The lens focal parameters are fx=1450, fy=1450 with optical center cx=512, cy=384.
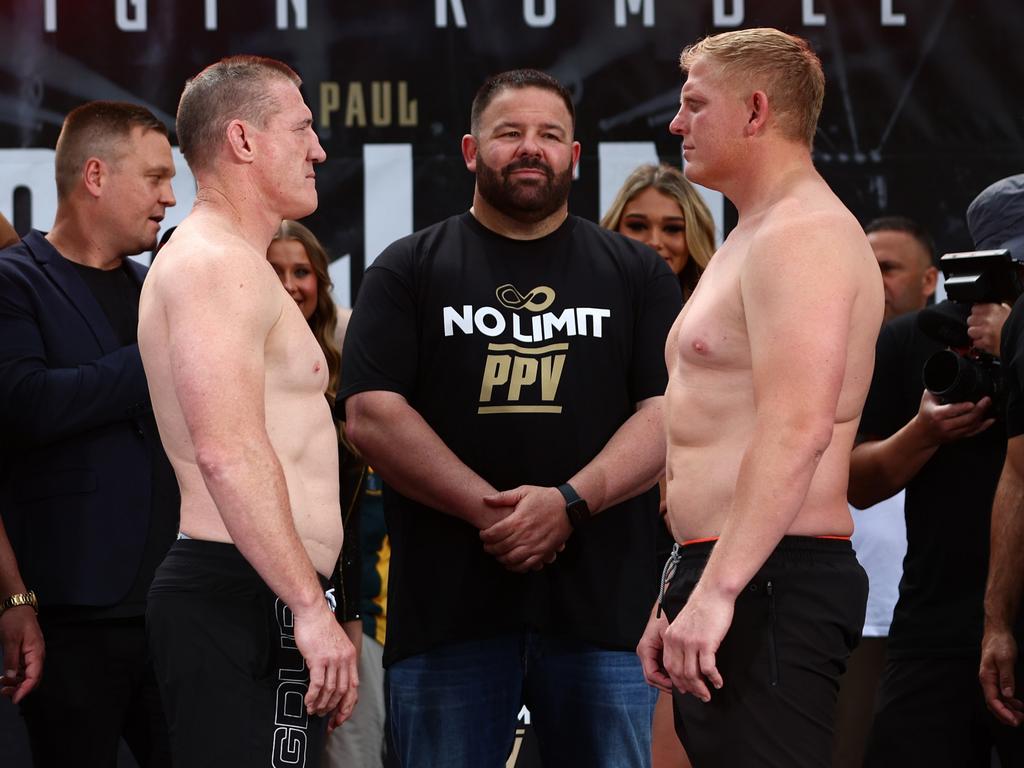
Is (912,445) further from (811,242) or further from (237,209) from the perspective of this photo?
(237,209)

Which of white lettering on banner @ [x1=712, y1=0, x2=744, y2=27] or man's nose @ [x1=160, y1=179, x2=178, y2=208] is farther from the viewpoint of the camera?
white lettering on banner @ [x1=712, y1=0, x2=744, y2=27]

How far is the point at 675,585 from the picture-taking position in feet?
7.63

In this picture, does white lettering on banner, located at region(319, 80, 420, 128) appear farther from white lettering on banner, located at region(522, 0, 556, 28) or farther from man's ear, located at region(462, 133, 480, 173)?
man's ear, located at region(462, 133, 480, 173)

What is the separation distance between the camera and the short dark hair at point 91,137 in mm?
3414

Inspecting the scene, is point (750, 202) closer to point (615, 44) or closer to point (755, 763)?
point (755, 763)

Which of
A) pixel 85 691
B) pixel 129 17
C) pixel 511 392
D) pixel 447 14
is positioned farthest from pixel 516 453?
pixel 129 17

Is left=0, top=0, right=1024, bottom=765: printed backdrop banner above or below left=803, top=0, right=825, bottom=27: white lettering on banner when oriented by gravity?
below

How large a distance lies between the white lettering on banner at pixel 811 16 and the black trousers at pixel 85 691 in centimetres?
270

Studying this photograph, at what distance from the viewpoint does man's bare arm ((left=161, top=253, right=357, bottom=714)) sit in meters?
2.21

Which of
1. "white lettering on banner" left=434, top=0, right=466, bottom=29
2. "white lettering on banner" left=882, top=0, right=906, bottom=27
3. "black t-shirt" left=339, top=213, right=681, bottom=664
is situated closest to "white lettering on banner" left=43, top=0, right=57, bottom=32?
"white lettering on banner" left=434, top=0, right=466, bottom=29

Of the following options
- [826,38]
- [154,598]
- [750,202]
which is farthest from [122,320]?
[826,38]

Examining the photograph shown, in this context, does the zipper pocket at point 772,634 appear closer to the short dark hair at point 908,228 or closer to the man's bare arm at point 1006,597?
the man's bare arm at point 1006,597

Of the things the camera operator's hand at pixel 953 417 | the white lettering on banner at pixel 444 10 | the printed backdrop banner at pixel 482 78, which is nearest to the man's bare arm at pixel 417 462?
the camera operator's hand at pixel 953 417

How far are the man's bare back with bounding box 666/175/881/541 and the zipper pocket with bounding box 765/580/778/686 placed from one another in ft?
0.34
